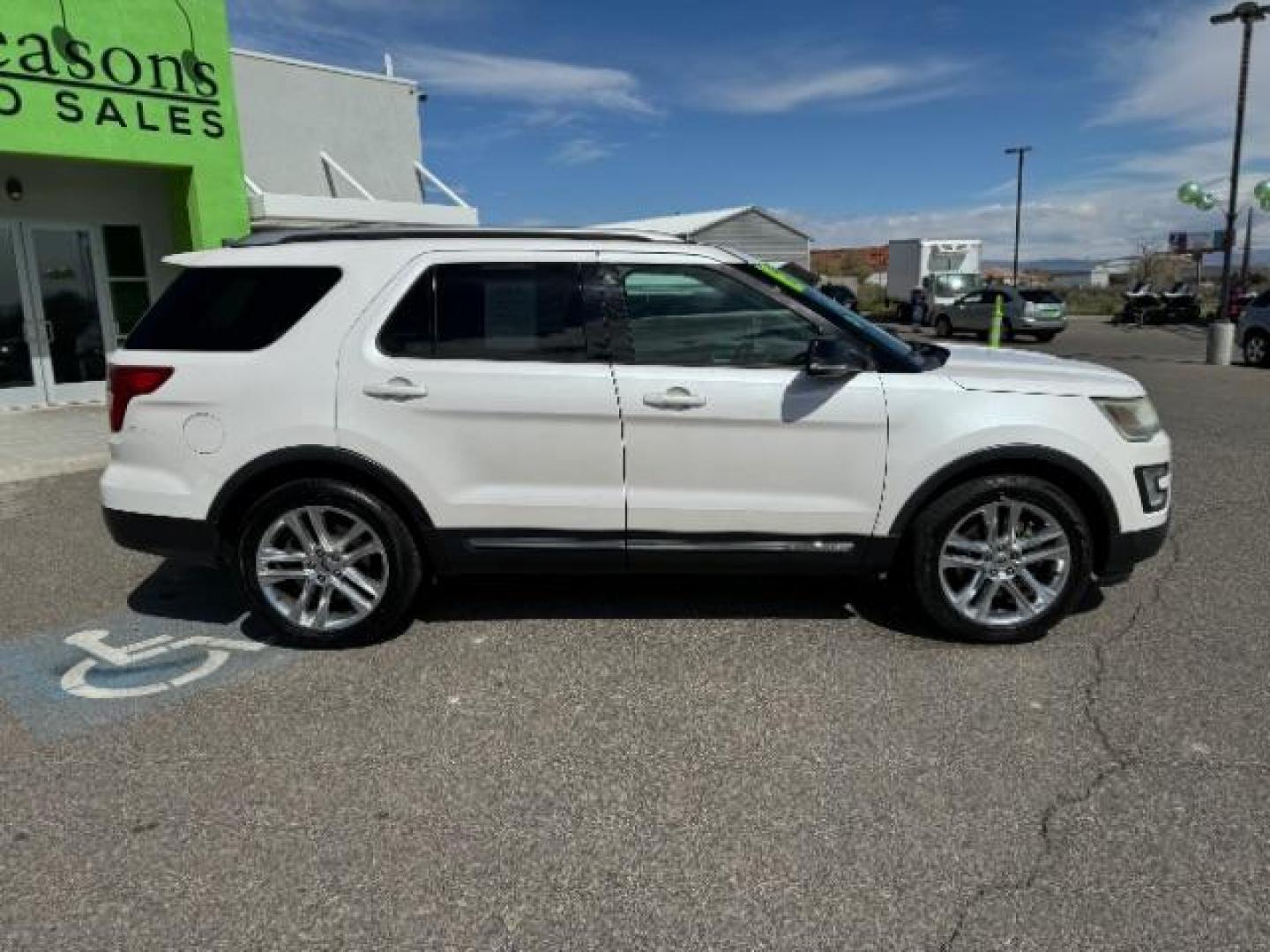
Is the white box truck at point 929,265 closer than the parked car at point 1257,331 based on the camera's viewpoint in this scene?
No

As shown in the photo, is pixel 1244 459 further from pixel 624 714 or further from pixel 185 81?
pixel 185 81

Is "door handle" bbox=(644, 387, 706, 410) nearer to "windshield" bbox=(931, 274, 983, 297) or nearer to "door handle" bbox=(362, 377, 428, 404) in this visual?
"door handle" bbox=(362, 377, 428, 404)

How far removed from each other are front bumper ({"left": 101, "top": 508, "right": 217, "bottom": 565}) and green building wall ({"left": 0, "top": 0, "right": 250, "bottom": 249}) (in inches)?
309

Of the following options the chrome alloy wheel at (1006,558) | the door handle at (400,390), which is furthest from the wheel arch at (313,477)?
the chrome alloy wheel at (1006,558)

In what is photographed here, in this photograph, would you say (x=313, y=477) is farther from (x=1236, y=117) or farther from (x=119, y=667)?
(x=1236, y=117)

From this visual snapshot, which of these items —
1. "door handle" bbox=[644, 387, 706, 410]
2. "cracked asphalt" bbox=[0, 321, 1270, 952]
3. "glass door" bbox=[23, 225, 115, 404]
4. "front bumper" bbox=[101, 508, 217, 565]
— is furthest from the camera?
"glass door" bbox=[23, 225, 115, 404]

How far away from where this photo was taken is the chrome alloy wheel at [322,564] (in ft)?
13.1

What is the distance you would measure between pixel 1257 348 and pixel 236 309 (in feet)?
59.1

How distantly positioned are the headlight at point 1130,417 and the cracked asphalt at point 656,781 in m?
0.93

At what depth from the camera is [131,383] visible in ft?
12.9

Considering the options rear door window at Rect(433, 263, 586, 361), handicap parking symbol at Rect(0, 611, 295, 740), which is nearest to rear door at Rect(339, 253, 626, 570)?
rear door window at Rect(433, 263, 586, 361)

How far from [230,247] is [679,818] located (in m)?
3.20

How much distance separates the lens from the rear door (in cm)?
381

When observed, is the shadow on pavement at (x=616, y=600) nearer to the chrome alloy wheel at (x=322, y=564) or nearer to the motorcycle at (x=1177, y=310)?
the chrome alloy wheel at (x=322, y=564)
